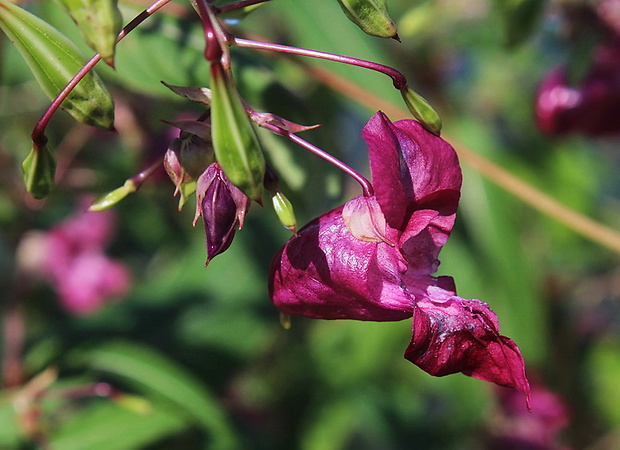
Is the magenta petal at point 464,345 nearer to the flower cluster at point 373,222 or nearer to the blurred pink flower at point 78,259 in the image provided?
the flower cluster at point 373,222

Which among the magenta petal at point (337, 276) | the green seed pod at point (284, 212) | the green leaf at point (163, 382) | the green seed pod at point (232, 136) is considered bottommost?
the green leaf at point (163, 382)

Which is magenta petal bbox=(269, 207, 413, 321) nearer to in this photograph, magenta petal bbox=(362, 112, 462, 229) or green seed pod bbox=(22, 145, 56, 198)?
magenta petal bbox=(362, 112, 462, 229)

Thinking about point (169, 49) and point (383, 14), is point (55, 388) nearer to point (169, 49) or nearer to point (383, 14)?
point (169, 49)

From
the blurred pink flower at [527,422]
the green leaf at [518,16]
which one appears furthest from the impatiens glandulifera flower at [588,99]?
the blurred pink flower at [527,422]

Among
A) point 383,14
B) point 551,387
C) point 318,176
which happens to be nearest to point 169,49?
point 318,176

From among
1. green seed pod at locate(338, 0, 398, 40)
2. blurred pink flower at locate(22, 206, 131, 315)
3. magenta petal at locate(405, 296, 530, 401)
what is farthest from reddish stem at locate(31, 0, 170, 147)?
blurred pink flower at locate(22, 206, 131, 315)
